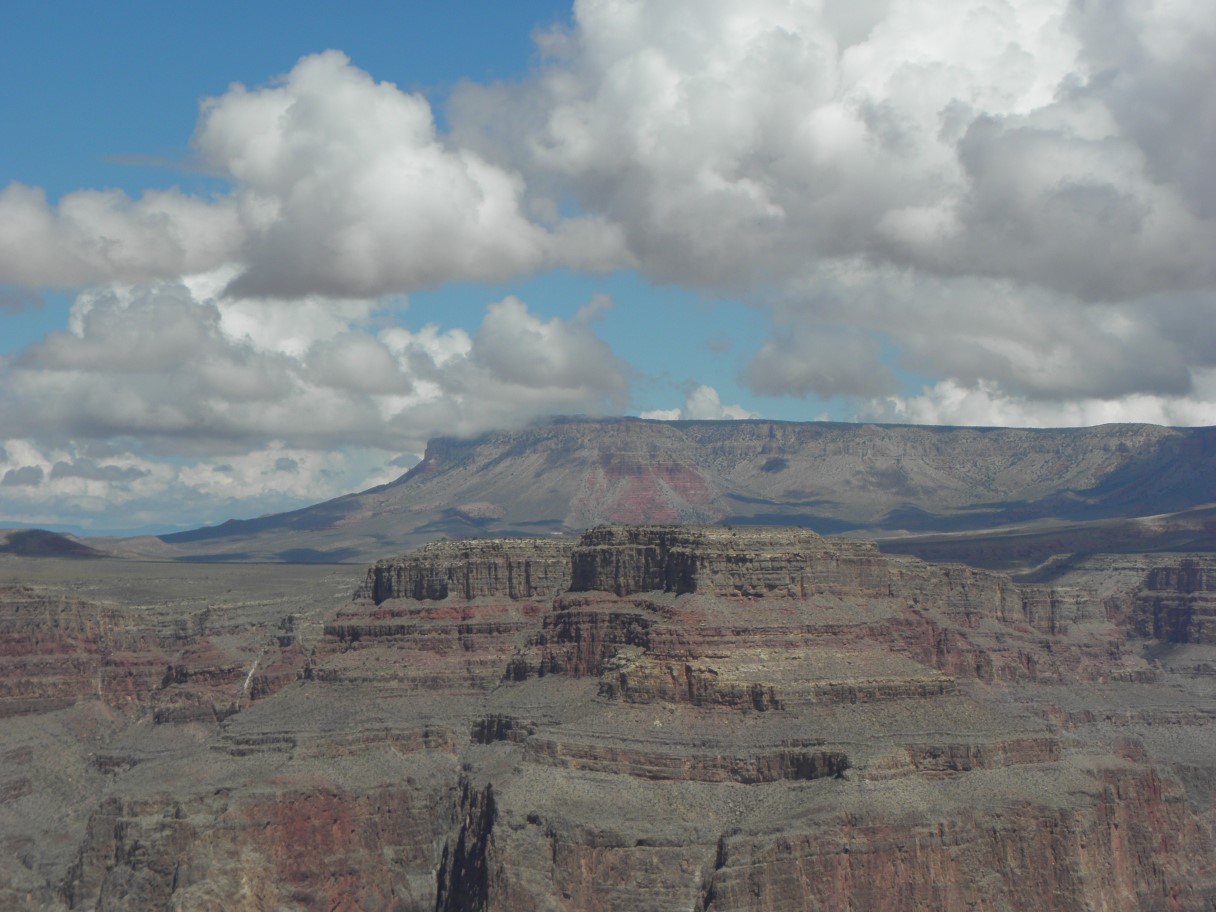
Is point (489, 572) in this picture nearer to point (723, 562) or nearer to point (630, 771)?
point (723, 562)

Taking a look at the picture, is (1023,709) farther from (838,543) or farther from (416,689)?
(416,689)

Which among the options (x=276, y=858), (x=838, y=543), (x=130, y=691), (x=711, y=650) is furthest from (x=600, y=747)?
(x=130, y=691)

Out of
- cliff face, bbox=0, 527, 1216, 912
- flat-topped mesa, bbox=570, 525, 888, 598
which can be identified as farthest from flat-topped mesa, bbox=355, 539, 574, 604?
flat-topped mesa, bbox=570, 525, 888, 598

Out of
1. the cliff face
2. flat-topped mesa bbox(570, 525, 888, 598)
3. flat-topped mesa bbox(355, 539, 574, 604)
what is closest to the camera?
the cliff face

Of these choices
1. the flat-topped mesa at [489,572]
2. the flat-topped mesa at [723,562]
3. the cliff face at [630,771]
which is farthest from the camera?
the flat-topped mesa at [489,572]

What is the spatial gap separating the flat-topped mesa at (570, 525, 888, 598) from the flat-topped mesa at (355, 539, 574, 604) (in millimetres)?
7985

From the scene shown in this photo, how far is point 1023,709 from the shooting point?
15800 centimetres

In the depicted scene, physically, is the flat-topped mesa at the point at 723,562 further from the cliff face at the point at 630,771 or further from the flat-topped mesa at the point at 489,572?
the flat-topped mesa at the point at 489,572

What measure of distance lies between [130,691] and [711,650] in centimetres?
7527

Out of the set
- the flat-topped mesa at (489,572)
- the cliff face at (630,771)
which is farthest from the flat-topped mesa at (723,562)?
the flat-topped mesa at (489,572)

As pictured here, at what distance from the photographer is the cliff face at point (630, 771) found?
10619cm

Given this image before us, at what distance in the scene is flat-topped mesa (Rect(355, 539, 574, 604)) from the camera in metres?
161

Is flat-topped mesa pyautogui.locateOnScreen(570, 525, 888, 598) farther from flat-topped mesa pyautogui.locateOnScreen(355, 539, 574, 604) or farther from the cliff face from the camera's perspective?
flat-topped mesa pyautogui.locateOnScreen(355, 539, 574, 604)

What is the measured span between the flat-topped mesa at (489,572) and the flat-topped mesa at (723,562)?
7.98m
